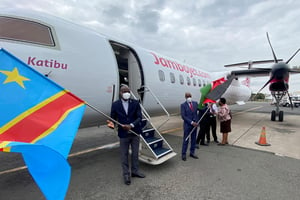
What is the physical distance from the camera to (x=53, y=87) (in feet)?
7.92

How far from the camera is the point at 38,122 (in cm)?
217

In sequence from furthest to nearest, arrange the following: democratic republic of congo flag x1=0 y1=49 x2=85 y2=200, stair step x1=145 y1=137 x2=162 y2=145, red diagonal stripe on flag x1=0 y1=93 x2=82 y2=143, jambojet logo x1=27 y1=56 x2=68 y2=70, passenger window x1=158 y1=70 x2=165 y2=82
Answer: passenger window x1=158 y1=70 x2=165 y2=82 → stair step x1=145 y1=137 x2=162 y2=145 → jambojet logo x1=27 y1=56 x2=68 y2=70 → red diagonal stripe on flag x1=0 y1=93 x2=82 y2=143 → democratic republic of congo flag x1=0 y1=49 x2=85 y2=200

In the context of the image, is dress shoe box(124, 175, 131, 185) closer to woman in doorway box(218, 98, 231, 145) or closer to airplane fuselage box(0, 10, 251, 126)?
airplane fuselage box(0, 10, 251, 126)

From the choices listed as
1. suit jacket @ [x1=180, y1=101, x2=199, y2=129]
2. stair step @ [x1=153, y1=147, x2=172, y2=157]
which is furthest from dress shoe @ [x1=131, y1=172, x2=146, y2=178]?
suit jacket @ [x1=180, y1=101, x2=199, y2=129]

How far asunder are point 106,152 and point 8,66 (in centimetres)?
385

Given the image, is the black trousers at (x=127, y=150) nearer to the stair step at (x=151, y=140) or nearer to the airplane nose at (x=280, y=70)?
the stair step at (x=151, y=140)

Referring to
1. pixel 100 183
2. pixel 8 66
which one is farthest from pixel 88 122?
pixel 8 66

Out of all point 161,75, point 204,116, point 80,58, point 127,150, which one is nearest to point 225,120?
point 204,116

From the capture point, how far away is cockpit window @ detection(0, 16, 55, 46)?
117 inches

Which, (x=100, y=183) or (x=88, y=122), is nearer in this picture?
(x=100, y=183)

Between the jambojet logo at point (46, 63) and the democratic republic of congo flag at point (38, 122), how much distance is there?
2.53ft

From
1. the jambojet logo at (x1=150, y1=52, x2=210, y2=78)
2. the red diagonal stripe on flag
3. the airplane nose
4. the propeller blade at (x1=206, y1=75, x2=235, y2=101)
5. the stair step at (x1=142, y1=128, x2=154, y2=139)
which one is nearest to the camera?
the red diagonal stripe on flag

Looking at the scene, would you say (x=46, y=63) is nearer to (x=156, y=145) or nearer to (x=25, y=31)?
(x=25, y=31)

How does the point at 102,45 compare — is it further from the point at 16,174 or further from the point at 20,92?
the point at 16,174
